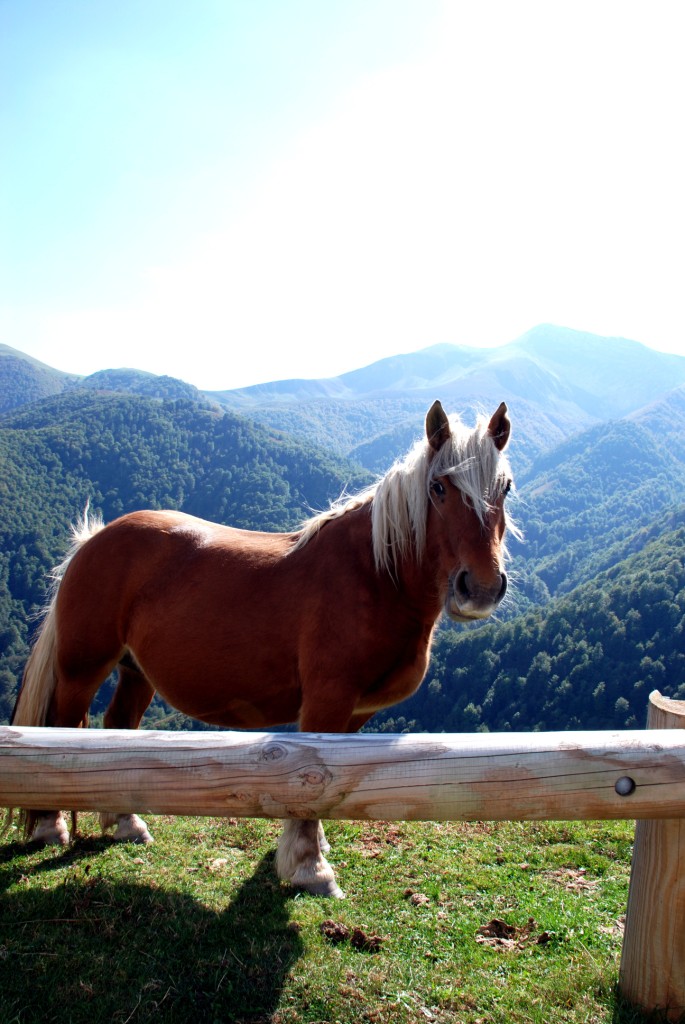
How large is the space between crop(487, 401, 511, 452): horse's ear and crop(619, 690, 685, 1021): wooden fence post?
220 centimetres

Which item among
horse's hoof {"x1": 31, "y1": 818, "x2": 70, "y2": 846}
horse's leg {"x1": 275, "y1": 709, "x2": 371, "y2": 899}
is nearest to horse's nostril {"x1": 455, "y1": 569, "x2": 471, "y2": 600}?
horse's leg {"x1": 275, "y1": 709, "x2": 371, "y2": 899}

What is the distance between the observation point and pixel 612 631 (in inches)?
2953

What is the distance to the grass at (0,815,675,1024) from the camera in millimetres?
3000

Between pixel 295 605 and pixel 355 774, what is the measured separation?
2.16m

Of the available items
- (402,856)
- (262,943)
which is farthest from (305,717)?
(402,856)

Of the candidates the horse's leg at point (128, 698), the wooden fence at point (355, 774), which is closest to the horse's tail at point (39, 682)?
the horse's leg at point (128, 698)

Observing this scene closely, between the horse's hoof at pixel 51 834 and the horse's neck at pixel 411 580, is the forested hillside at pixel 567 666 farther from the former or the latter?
the horse's neck at pixel 411 580

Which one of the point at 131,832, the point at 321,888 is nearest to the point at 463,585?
the point at 321,888

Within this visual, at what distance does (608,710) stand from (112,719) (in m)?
71.7

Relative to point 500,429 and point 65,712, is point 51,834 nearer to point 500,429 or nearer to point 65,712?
point 65,712

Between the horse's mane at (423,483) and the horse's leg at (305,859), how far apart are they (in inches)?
48.9

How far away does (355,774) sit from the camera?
2.51 metres

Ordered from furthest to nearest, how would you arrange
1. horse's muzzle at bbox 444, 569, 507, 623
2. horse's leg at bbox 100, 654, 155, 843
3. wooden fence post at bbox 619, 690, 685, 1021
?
1. horse's leg at bbox 100, 654, 155, 843
2. horse's muzzle at bbox 444, 569, 507, 623
3. wooden fence post at bbox 619, 690, 685, 1021

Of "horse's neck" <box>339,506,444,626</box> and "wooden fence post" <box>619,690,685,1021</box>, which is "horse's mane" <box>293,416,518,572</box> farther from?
"wooden fence post" <box>619,690,685,1021</box>
